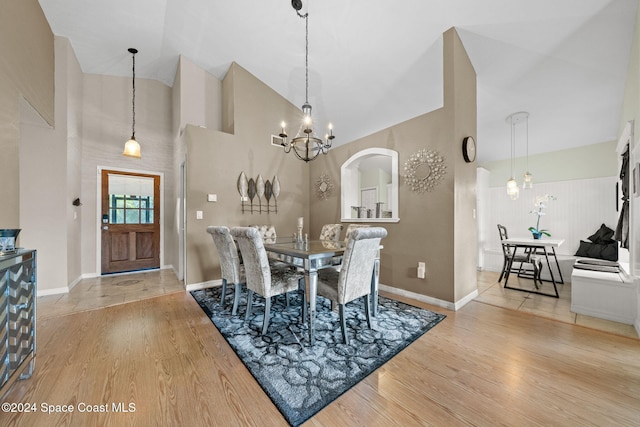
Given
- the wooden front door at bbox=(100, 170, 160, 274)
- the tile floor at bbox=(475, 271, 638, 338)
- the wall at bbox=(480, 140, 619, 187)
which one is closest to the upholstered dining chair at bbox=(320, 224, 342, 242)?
the tile floor at bbox=(475, 271, 638, 338)

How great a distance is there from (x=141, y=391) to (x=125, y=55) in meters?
4.90

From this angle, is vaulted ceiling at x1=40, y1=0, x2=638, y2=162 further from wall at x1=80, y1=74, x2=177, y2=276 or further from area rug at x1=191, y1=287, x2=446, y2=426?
area rug at x1=191, y1=287, x2=446, y2=426

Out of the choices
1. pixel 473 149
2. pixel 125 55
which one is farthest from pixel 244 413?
pixel 125 55

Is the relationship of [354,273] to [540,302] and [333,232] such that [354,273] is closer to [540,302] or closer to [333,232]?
[333,232]

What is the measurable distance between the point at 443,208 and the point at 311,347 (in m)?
2.12

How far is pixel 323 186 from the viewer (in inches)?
180

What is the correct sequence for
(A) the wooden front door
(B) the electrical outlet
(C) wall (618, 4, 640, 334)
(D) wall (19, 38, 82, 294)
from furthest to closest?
1. (A) the wooden front door
2. (D) wall (19, 38, 82, 294)
3. (B) the electrical outlet
4. (C) wall (618, 4, 640, 334)

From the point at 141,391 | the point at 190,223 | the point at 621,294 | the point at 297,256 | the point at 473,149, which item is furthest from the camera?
the point at 190,223

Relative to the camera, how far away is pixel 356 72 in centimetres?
362

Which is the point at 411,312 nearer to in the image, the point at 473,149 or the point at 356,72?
the point at 473,149

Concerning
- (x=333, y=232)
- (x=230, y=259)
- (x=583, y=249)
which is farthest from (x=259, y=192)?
(x=583, y=249)

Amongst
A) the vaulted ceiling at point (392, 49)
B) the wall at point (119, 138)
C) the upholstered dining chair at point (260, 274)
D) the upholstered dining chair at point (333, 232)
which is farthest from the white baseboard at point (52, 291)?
the upholstered dining chair at point (333, 232)

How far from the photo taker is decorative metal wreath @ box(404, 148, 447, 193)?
2.91 metres

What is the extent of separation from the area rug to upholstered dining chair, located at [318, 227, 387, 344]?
7.9 inches
